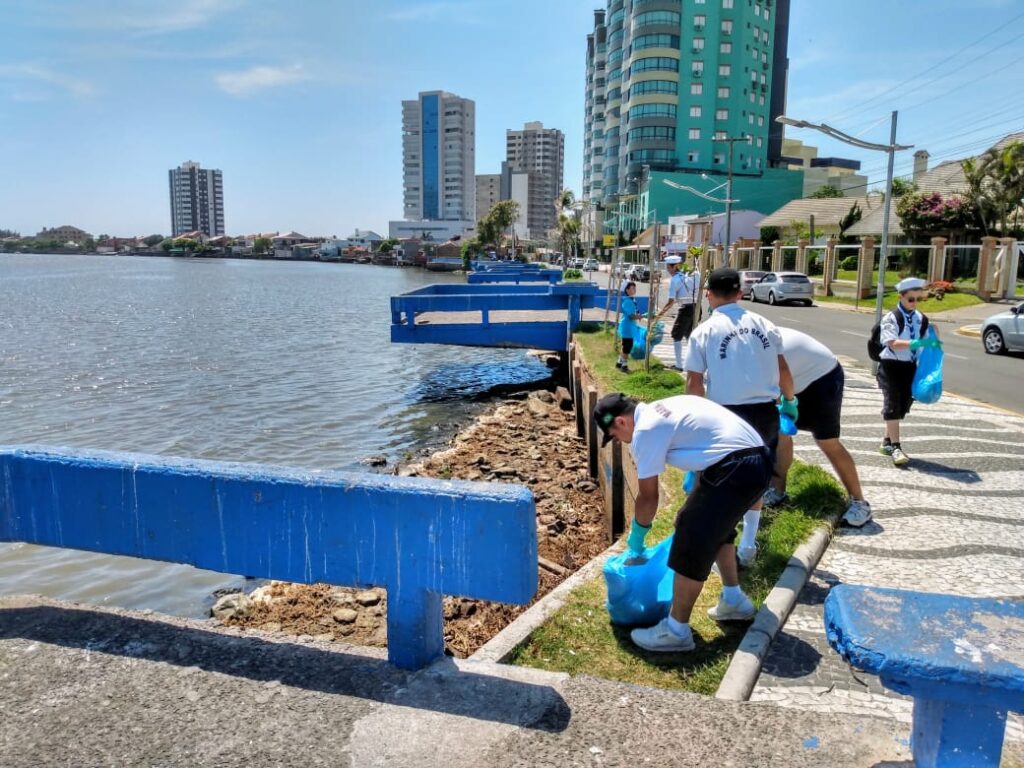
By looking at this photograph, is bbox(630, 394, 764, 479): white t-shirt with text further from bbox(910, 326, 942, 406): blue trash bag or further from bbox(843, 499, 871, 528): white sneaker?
bbox(910, 326, 942, 406): blue trash bag

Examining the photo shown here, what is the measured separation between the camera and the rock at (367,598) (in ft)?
22.3

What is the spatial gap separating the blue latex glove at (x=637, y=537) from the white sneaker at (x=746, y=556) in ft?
3.69

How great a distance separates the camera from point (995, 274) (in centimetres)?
2972

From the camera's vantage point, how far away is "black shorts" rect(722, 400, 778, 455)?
491cm

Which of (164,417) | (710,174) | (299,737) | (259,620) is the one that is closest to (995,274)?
(164,417)

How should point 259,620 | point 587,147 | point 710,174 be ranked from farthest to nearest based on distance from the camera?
point 587,147 → point 710,174 → point 259,620

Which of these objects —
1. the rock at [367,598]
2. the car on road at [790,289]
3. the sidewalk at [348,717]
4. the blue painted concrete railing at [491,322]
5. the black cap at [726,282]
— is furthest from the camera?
the car on road at [790,289]

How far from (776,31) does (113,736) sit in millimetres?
121307

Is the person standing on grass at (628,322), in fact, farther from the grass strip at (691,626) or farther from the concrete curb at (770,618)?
the concrete curb at (770,618)

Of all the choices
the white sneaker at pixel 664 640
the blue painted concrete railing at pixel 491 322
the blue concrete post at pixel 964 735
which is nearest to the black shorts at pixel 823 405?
the white sneaker at pixel 664 640

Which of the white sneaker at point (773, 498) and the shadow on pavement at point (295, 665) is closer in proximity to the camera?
the shadow on pavement at point (295, 665)

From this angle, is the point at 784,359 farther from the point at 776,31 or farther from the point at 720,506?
the point at 776,31

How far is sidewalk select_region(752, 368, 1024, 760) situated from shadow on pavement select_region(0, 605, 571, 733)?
118 cm

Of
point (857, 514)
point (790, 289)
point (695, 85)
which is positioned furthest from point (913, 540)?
point (695, 85)
